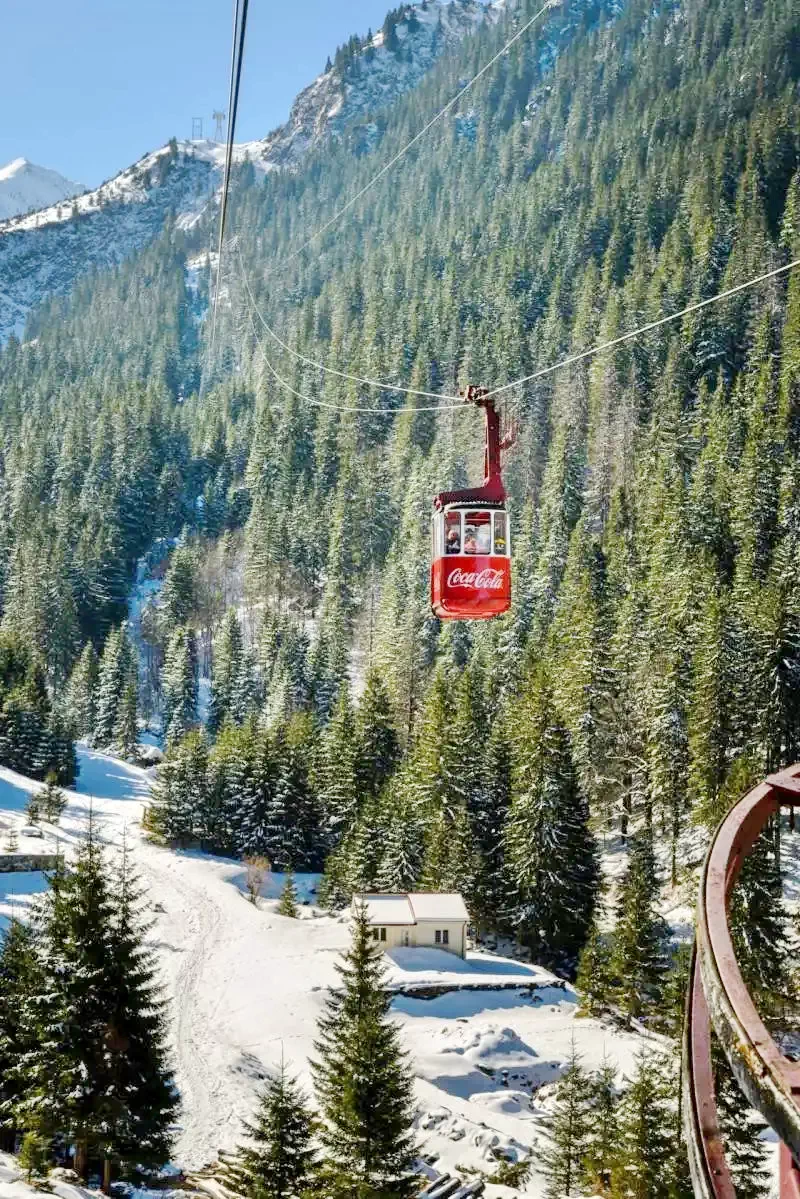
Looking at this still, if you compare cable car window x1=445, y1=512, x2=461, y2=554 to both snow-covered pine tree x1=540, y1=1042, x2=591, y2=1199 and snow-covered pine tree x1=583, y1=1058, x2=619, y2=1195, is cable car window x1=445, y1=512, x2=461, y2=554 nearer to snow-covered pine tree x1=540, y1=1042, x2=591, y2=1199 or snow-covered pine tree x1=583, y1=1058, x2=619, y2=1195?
snow-covered pine tree x1=540, y1=1042, x2=591, y2=1199

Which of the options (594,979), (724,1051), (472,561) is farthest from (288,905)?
(724,1051)

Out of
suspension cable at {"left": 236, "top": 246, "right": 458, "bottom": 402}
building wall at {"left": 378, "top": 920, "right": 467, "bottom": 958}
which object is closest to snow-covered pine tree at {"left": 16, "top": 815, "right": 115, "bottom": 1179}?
suspension cable at {"left": 236, "top": 246, "right": 458, "bottom": 402}

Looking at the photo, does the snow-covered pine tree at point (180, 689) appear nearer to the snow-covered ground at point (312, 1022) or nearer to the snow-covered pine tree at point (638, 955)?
the snow-covered ground at point (312, 1022)

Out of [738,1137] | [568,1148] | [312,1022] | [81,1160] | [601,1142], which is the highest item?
[738,1137]

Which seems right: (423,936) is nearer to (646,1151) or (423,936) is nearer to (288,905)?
(288,905)

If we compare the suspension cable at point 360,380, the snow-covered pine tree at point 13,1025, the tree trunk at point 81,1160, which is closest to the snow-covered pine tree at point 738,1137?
the tree trunk at point 81,1160
